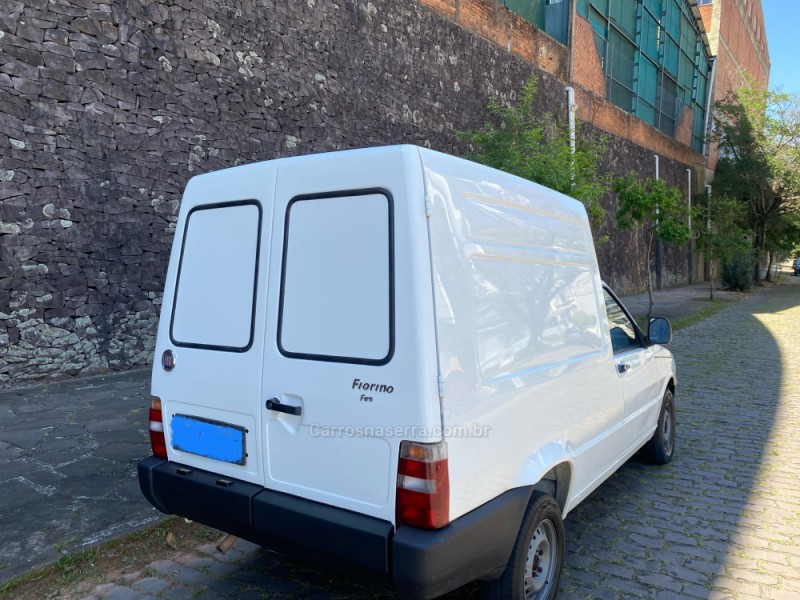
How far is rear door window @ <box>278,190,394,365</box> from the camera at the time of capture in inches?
91.4

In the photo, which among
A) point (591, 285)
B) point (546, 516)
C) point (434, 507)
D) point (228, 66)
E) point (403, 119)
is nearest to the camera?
point (434, 507)

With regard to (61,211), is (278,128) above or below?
above

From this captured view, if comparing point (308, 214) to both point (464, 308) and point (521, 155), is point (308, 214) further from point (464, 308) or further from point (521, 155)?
point (521, 155)

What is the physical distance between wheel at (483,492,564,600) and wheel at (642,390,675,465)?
7.63ft

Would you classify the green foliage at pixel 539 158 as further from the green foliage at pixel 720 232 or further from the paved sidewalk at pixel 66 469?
the green foliage at pixel 720 232

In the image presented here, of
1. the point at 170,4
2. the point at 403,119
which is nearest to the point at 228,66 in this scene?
the point at 170,4

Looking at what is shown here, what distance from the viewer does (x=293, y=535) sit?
249cm

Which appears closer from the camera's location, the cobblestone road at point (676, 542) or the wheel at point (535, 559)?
the wheel at point (535, 559)

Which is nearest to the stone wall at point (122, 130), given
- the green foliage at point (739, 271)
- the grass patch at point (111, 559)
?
the grass patch at point (111, 559)

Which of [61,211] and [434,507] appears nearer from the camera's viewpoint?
[434,507]

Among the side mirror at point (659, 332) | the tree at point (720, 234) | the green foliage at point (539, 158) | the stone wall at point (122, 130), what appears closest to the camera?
the side mirror at point (659, 332)

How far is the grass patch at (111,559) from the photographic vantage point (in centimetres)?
310

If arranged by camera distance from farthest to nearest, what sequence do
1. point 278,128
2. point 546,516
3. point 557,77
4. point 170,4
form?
point 557,77, point 278,128, point 170,4, point 546,516

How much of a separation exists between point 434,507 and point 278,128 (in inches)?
338
